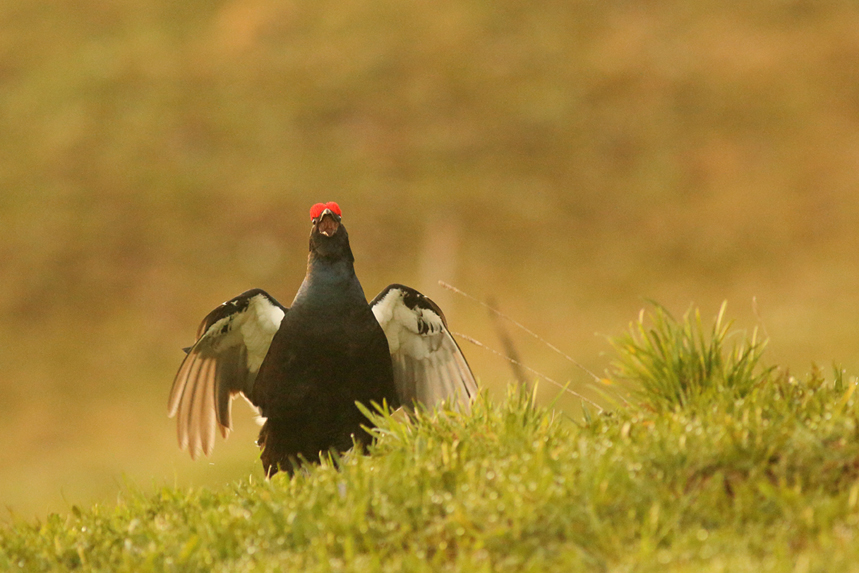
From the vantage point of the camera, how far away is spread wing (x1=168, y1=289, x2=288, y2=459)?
8.27 meters

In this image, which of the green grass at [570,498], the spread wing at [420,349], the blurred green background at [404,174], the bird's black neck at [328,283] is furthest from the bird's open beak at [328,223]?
the blurred green background at [404,174]

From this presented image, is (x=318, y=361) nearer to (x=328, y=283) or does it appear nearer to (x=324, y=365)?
(x=324, y=365)

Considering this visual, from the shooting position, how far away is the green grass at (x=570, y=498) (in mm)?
4305

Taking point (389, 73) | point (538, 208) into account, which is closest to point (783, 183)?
point (538, 208)

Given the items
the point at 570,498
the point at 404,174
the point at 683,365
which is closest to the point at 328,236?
Result: the point at 683,365

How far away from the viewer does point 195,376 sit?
8.47 meters

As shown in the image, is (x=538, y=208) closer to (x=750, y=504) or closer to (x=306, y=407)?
(x=306, y=407)

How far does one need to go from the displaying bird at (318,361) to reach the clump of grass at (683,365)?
1.61m

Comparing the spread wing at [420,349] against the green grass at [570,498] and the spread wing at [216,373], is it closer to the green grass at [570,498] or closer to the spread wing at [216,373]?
the spread wing at [216,373]

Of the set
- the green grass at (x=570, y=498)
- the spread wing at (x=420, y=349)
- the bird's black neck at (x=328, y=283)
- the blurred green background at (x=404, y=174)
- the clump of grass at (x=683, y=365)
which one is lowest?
the green grass at (x=570, y=498)

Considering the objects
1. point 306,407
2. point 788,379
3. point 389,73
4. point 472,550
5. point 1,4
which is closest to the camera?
point 472,550

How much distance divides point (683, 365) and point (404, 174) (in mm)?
31411

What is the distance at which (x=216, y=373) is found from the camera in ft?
28.0

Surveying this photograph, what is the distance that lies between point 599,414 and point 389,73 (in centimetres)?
3590
